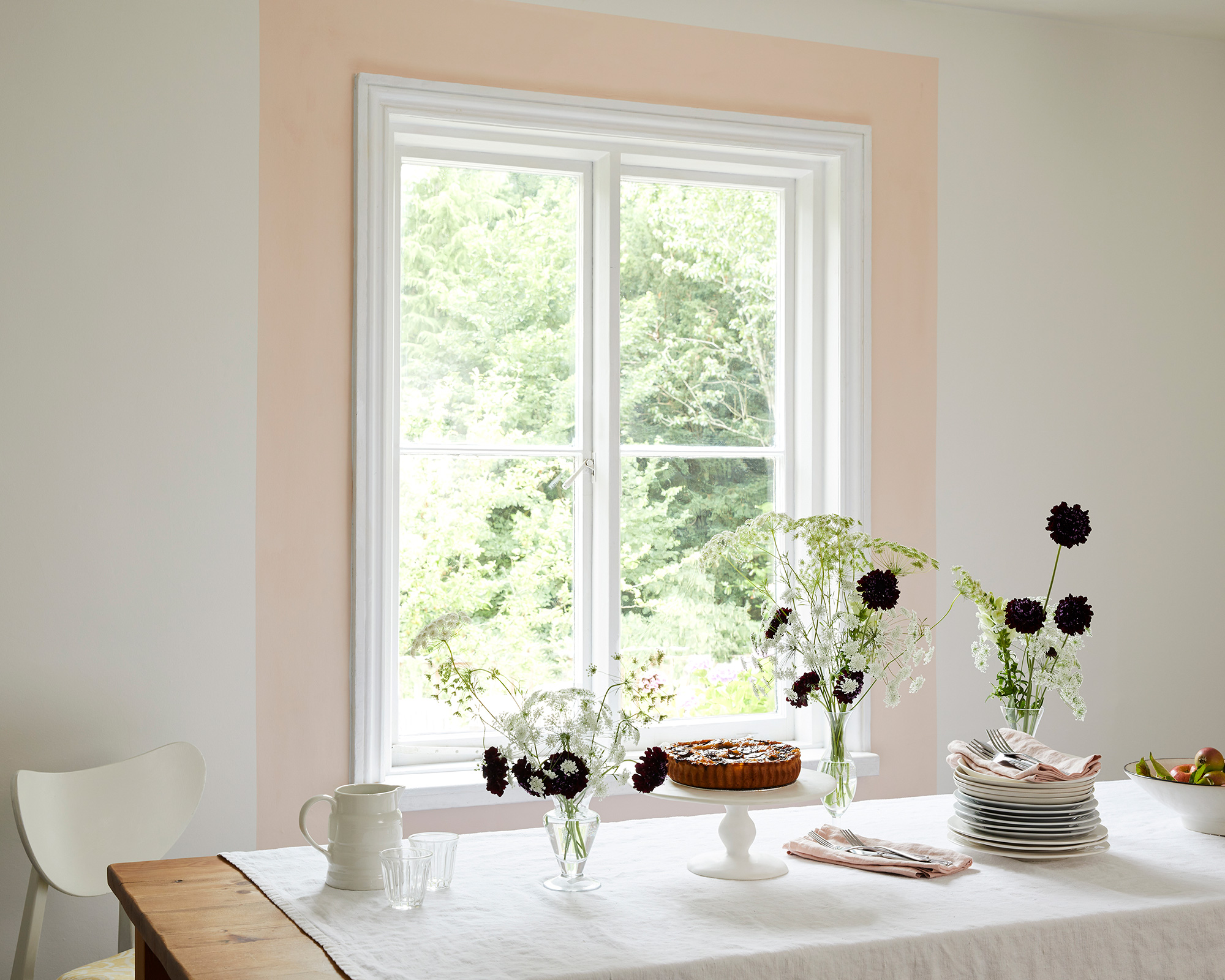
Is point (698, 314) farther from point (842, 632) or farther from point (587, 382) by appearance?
point (842, 632)

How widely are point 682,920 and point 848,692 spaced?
1.49ft

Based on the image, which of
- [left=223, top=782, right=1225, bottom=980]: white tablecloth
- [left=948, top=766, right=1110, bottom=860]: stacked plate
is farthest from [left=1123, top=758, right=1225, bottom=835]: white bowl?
[left=948, top=766, right=1110, bottom=860]: stacked plate

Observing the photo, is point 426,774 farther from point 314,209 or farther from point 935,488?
point 935,488

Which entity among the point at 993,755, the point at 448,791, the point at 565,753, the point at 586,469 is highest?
the point at 586,469

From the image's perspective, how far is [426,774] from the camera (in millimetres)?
2805

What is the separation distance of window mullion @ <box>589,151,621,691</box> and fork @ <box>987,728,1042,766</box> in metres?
1.20

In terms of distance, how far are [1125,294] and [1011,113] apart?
0.64 metres

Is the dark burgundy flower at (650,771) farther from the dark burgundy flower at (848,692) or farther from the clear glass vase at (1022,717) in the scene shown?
the clear glass vase at (1022,717)

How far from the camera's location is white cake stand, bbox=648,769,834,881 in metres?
1.59

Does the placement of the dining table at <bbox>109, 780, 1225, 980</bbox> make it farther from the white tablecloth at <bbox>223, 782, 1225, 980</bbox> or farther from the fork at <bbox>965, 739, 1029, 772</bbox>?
the fork at <bbox>965, 739, 1029, 772</bbox>

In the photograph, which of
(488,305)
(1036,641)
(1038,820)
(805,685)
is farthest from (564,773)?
(488,305)

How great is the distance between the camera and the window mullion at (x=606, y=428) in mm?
2996

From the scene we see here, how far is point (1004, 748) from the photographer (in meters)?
1.93

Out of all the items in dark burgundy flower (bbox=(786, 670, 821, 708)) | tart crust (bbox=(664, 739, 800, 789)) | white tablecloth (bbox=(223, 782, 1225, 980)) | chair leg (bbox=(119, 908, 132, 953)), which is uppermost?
dark burgundy flower (bbox=(786, 670, 821, 708))
